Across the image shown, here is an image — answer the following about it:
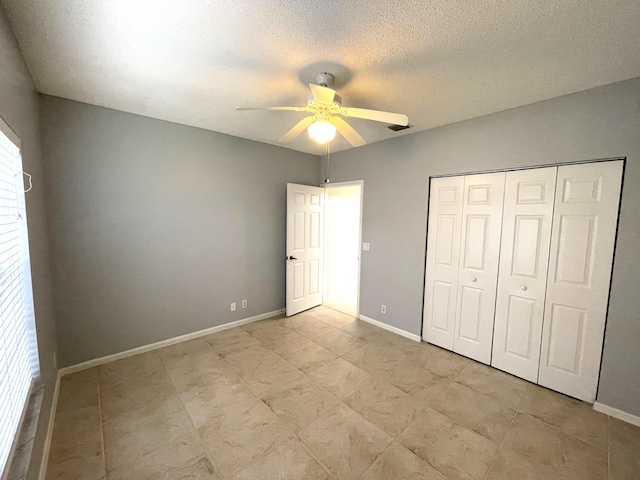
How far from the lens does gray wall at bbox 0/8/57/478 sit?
1359 mm

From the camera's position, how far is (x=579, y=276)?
2102 millimetres

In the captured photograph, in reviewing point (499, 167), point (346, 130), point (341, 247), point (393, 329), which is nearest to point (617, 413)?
point (393, 329)

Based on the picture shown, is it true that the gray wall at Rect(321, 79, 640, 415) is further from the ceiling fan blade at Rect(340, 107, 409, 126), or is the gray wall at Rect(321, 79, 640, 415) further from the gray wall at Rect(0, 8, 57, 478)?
the gray wall at Rect(0, 8, 57, 478)

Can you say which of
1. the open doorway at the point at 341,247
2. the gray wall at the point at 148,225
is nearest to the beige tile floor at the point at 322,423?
the gray wall at the point at 148,225

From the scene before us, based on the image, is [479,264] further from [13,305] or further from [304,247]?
[13,305]

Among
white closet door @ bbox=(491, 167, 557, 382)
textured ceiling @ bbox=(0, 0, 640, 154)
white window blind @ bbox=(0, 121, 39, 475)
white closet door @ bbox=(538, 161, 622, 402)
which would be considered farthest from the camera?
white closet door @ bbox=(491, 167, 557, 382)

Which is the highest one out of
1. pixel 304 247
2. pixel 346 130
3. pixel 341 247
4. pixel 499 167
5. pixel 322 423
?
pixel 346 130

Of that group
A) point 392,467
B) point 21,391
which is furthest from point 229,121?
point 392,467

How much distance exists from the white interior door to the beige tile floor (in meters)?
1.24

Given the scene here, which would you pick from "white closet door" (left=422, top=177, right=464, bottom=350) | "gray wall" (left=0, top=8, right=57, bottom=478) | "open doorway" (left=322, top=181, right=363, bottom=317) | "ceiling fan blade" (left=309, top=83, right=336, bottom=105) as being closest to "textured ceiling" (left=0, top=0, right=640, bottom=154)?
"gray wall" (left=0, top=8, right=57, bottom=478)

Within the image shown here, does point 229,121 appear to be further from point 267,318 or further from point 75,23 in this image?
point 267,318

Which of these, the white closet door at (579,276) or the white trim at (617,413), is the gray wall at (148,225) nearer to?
the white closet door at (579,276)

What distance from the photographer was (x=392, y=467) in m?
1.54

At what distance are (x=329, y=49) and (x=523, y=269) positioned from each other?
97.5 inches
